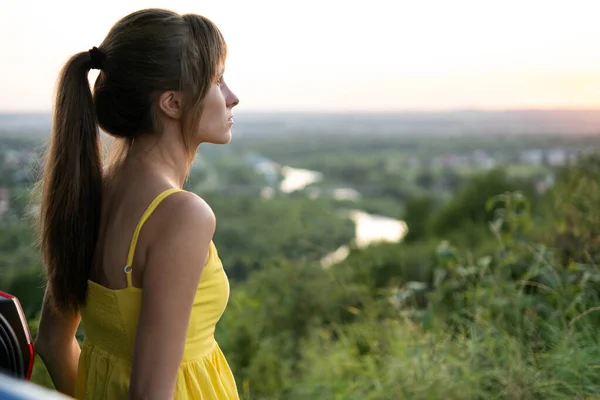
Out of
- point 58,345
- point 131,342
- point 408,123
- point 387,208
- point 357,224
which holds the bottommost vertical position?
point 387,208

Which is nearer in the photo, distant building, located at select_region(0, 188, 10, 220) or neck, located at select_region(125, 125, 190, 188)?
neck, located at select_region(125, 125, 190, 188)

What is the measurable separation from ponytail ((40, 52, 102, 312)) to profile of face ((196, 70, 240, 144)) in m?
0.22

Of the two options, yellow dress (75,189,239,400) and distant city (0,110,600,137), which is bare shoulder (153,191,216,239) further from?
distant city (0,110,600,137)

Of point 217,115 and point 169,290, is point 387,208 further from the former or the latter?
point 169,290

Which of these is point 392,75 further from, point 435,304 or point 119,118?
point 119,118

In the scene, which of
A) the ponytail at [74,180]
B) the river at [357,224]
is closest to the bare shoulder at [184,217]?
the ponytail at [74,180]

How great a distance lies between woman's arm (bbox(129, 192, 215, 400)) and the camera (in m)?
1.08

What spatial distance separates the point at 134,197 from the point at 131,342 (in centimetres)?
28

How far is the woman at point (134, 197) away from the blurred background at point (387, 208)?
0.13 meters

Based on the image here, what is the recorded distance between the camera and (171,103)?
1.24m

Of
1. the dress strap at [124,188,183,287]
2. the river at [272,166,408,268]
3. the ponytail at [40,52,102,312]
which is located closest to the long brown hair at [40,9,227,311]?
the ponytail at [40,52,102,312]

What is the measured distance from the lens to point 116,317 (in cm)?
123

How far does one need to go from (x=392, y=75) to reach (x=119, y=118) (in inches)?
502

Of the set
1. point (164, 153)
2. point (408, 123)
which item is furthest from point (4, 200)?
point (408, 123)
